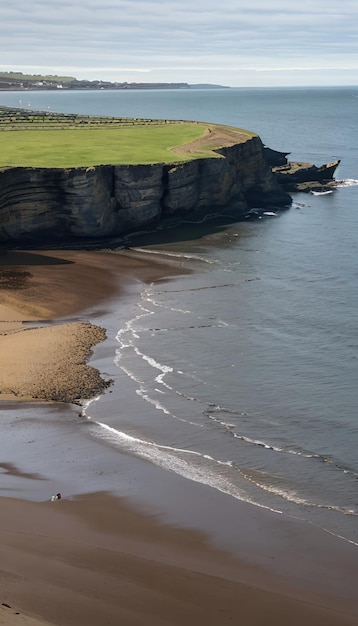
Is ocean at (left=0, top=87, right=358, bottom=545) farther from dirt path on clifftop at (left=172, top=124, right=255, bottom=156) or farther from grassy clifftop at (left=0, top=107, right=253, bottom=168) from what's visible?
dirt path on clifftop at (left=172, top=124, right=255, bottom=156)

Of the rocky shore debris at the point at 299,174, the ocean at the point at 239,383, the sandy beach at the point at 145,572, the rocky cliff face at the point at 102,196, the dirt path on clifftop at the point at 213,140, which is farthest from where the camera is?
the rocky shore debris at the point at 299,174

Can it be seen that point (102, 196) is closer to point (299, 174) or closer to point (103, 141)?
point (103, 141)

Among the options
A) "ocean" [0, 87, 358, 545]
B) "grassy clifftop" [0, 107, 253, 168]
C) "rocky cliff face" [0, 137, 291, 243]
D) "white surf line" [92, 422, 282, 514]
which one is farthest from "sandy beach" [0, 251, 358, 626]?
"grassy clifftop" [0, 107, 253, 168]

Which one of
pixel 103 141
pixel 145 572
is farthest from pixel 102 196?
pixel 145 572

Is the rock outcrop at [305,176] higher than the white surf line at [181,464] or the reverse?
higher

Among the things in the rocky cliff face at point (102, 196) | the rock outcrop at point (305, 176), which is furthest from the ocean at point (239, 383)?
the rock outcrop at point (305, 176)

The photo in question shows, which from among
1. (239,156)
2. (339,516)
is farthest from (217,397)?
(239,156)

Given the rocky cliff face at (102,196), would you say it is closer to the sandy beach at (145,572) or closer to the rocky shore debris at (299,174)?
the rocky shore debris at (299,174)
